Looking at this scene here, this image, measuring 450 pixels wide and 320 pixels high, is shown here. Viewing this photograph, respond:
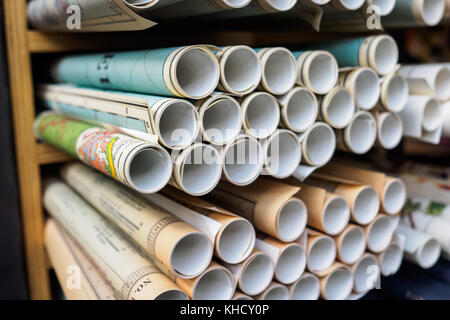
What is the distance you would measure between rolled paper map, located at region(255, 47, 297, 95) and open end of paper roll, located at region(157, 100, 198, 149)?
148 mm

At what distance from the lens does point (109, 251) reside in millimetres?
823

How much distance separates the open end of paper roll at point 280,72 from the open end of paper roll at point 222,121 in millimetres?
79

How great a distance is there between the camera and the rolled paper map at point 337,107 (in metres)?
0.80

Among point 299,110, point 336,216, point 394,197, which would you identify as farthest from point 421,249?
point 299,110

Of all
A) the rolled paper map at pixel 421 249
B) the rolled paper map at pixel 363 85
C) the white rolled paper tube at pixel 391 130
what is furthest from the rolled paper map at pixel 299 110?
the rolled paper map at pixel 421 249

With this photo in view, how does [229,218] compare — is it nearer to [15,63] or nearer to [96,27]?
[96,27]

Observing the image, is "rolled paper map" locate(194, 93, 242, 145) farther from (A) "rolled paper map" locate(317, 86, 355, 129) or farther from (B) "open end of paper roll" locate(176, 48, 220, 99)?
(A) "rolled paper map" locate(317, 86, 355, 129)

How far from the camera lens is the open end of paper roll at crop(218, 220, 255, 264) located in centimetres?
74

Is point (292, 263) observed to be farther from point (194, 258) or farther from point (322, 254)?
point (194, 258)

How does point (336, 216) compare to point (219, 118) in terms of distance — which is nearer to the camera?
point (219, 118)

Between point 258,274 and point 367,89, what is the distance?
0.43 m

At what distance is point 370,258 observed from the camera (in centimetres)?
94

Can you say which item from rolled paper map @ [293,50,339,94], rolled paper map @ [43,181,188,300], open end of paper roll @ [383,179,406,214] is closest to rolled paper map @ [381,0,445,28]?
rolled paper map @ [293,50,339,94]

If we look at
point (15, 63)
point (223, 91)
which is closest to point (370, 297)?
point (223, 91)
